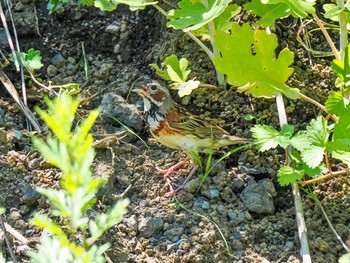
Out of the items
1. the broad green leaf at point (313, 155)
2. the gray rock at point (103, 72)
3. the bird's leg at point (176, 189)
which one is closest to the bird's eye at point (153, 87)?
the gray rock at point (103, 72)

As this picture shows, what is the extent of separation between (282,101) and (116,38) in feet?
4.32

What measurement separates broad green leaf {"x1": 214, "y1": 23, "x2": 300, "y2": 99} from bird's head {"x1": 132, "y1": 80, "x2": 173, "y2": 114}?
51 cm

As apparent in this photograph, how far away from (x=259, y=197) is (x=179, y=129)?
2.33 feet

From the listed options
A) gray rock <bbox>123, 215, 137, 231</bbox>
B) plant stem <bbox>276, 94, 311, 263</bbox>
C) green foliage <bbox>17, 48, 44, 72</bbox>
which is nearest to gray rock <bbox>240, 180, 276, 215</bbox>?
plant stem <bbox>276, 94, 311, 263</bbox>

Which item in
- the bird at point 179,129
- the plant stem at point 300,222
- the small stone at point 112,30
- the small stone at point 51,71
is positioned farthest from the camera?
the small stone at point 112,30

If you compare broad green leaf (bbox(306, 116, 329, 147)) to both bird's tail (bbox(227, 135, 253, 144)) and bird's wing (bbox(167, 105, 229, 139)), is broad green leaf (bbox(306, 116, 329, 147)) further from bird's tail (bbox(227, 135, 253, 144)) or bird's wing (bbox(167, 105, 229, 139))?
bird's wing (bbox(167, 105, 229, 139))

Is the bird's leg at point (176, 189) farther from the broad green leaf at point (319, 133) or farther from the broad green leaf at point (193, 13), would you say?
the broad green leaf at point (193, 13)

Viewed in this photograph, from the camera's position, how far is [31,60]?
15.3ft

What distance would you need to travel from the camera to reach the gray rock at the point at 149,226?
12.7 ft

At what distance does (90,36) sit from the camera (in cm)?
509

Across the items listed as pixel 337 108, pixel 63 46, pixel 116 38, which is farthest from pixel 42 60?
pixel 337 108

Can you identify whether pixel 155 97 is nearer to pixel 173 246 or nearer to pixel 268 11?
pixel 268 11

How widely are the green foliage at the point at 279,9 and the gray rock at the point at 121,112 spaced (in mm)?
985

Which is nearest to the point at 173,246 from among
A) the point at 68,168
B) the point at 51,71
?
the point at 51,71
